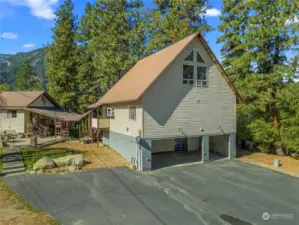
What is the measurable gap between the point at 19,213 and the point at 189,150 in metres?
14.9

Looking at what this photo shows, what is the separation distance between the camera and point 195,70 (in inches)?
609

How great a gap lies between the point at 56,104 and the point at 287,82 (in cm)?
2628

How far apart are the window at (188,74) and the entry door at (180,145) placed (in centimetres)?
655

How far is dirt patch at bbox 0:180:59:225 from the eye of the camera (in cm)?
730

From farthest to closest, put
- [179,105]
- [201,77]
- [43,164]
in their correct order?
1. [201,77]
2. [179,105]
3. [43,164]

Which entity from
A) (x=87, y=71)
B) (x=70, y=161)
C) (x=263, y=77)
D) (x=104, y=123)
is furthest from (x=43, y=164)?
(x=87, y=71)

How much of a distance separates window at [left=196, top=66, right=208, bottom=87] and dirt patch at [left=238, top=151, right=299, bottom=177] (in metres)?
6.78

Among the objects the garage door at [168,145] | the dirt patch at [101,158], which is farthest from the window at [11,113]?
the garage door at [168,145]

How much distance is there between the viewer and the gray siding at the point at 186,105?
14.1m

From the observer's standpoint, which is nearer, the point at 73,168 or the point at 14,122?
the point at 73,168

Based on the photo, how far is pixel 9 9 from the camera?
15664 millimetres

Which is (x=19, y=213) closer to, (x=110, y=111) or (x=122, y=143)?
(x=122, y=143)

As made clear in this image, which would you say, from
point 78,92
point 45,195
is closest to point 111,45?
point 78,92

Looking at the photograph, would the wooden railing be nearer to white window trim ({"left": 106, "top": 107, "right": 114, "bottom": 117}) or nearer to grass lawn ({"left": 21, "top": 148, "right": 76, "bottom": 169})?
white window trim ({"left": 106, "top": 107, "right": 114, "bottom": 117})
